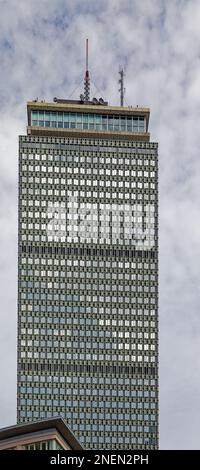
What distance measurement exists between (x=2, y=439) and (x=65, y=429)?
884 cm
